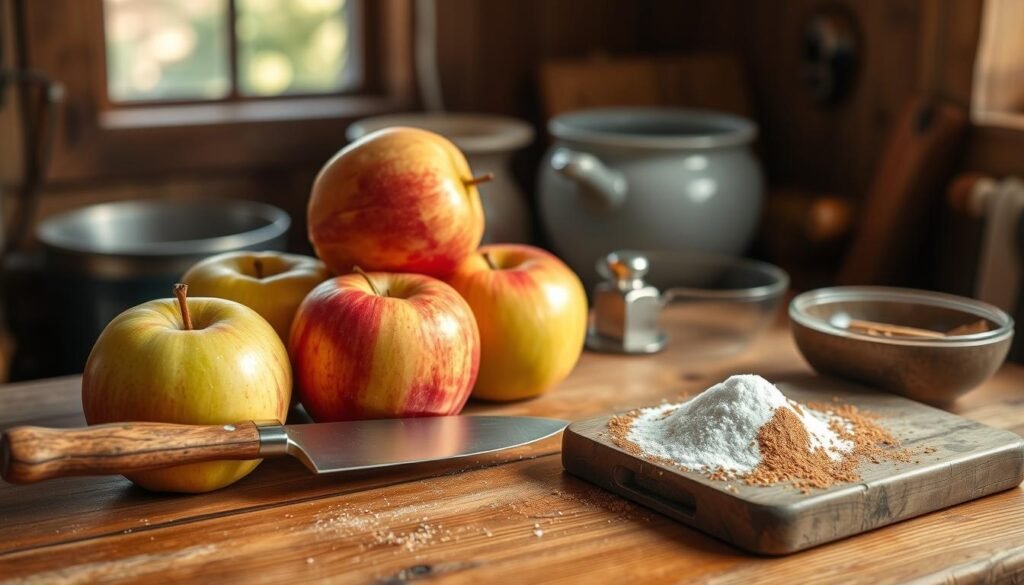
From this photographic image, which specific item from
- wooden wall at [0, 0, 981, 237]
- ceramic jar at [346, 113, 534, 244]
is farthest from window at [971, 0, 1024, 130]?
ceramic jar at [346, 113, 534, 244]

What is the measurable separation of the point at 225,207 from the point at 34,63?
1.06ft

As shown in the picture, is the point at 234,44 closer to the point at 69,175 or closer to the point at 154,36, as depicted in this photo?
the point at 154,36

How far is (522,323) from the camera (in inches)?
36.7

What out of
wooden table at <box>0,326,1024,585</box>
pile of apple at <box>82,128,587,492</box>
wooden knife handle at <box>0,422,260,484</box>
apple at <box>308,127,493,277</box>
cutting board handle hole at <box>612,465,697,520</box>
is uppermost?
apple at <box>308,127,493,277</box>

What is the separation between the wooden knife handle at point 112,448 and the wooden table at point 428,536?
5 cm

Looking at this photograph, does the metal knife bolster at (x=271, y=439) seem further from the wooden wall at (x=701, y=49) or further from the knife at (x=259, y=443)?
the wooden wall at (x=701, y=49)

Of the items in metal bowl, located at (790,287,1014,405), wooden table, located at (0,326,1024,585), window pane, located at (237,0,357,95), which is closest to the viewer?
wooden table, located at (0,326,1024,585)

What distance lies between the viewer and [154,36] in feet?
5.69

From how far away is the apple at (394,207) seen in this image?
35.6 inches

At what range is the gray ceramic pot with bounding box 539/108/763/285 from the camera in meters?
1.40

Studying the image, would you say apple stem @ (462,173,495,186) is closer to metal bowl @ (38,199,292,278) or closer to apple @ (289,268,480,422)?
apple @ (289,268,480,422)

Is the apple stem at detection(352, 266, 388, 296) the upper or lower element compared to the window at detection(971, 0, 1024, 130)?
lower

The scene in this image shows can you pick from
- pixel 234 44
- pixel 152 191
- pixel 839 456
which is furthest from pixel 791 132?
pixel 839 456

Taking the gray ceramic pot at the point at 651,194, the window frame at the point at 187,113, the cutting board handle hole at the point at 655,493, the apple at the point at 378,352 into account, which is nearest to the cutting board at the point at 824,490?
the cutting board handle hole at the point at 655,493
